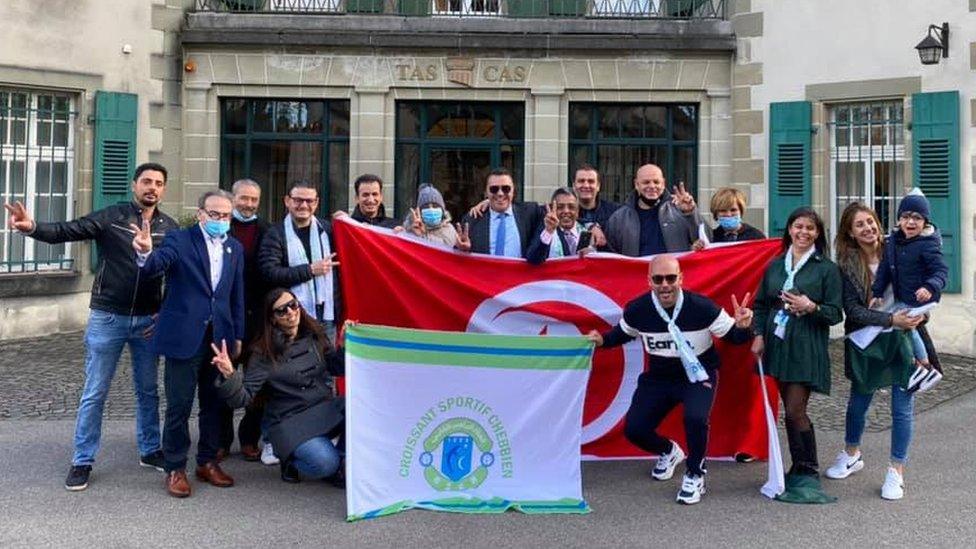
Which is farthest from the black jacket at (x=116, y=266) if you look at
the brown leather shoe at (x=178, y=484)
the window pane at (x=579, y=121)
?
the window pane at (x=579, y=121)

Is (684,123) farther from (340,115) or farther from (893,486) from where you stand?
(893,486)

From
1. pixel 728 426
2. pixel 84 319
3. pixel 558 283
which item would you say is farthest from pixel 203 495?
pixel 84 319

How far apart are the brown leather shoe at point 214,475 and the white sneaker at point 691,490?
277 cm

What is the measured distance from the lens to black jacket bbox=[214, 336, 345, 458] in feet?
19.5

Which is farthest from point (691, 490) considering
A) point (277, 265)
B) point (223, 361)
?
point (277, 265)

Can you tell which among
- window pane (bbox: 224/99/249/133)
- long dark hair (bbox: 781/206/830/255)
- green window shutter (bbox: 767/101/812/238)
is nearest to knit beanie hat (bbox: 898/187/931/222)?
long dark hair (bbox: 781/206/830/255)

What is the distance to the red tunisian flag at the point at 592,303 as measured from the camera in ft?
21.7

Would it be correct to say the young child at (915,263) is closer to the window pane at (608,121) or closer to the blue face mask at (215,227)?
the blue face mask at (215,227)

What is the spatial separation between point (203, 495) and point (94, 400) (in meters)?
0.92

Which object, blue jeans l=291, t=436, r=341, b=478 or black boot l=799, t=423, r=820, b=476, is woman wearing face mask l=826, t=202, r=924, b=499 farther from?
blue jeans l=291, t=436, r=341, b=478

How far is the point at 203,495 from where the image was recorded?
5816mm

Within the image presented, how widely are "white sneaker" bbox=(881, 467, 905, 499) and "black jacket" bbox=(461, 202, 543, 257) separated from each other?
9.00ft

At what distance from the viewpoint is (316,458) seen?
5.89 metres

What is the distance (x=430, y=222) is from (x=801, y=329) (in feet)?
8.47
